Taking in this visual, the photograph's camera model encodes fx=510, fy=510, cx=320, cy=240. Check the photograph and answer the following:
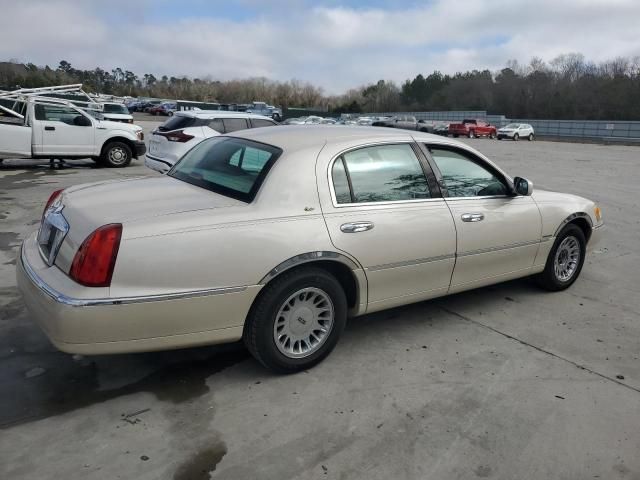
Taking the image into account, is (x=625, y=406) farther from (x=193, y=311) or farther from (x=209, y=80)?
(x=209, y=80)

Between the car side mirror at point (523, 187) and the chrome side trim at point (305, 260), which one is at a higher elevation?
the car side mirror at point (523, 187)

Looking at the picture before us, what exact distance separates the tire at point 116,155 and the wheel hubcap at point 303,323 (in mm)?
11906

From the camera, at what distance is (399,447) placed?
2668mm

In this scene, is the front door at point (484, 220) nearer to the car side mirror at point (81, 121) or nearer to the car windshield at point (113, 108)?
the car side mirror at point (81, 121)

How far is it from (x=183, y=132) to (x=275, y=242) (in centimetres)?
804

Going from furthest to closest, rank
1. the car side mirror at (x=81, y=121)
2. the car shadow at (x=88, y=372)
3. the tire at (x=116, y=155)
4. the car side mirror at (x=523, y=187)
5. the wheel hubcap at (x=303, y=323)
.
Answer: the tire at (x=116, y=155)
the car side mirror at (x=81, y=121)
the car side mirror at (x=523, y=187)
the wheel hubcap at (x=303, y=323)
the car shadow at (x=88, y=372)

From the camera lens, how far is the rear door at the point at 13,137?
39.5 ft

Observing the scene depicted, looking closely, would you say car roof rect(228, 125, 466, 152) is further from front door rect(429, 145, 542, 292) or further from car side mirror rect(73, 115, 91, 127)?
car side mirror rect(73, 115, 91, 127)

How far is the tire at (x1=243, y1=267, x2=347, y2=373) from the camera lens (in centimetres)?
308

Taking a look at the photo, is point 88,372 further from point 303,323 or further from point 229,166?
point 229,166

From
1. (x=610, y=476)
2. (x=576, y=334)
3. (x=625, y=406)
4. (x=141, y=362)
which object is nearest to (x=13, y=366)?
(x=141, y=362)

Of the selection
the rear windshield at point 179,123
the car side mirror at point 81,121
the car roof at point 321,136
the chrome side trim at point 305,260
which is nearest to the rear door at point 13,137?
the car side mirror at point 81,121

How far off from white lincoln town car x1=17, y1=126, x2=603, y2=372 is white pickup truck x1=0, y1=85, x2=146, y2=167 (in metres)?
10.2

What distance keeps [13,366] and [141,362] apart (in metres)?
0.78
